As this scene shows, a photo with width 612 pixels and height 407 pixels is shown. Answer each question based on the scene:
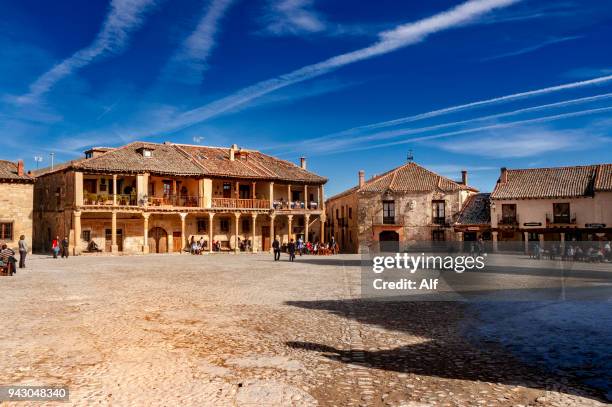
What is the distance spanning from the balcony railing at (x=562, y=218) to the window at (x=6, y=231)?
1553 inches

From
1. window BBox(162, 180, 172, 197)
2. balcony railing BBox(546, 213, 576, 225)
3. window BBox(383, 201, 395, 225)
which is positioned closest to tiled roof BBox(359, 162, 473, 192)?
window BBox(383, 201, 395, 225)

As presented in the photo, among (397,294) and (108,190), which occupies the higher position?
(108,190)

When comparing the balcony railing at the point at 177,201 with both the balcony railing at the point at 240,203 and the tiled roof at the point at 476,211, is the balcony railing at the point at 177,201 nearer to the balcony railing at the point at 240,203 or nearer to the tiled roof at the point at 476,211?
the balcony railing at the point at 240,203

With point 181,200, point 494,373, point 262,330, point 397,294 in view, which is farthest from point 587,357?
point 181,200

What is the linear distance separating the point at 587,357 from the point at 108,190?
33.9 metres

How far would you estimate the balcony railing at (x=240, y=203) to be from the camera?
37753mm

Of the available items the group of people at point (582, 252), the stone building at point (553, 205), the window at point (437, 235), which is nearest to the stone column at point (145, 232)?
the window at point (437, 235)

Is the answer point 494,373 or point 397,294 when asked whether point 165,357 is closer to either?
point 494,373

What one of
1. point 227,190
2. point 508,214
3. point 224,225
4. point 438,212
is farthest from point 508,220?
point 224,225

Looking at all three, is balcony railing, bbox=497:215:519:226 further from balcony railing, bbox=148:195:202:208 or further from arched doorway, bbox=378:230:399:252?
balcony railing, bbox=148:195:202:208

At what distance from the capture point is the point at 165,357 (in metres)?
6.84

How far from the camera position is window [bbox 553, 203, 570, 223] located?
37.3 m

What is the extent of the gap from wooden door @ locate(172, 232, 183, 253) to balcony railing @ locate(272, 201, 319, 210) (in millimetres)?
7780

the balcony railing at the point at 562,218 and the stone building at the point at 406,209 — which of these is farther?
the stone building at the point at 406,209
